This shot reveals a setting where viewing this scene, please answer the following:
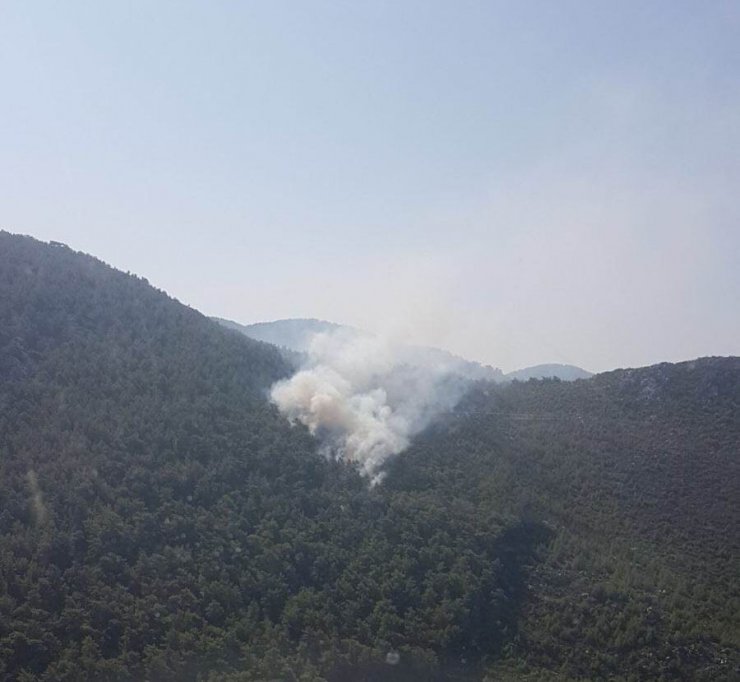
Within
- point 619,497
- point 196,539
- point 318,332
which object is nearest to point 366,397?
point 619,497

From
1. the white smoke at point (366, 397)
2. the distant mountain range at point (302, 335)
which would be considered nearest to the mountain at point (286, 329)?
the distant mountain range at point (302, 335)

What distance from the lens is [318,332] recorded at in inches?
4537

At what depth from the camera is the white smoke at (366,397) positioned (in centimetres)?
4728

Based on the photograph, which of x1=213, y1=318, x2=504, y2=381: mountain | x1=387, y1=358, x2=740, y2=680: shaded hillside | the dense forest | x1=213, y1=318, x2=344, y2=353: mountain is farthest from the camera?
x1=213, y1=318, x2=344, y2=353: mountain

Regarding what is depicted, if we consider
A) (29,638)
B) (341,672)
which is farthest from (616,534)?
(29,638)

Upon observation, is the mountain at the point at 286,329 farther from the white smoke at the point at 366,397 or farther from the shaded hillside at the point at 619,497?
the shaded hillside at the point at 619,497

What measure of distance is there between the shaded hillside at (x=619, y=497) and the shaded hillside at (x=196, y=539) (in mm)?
2477

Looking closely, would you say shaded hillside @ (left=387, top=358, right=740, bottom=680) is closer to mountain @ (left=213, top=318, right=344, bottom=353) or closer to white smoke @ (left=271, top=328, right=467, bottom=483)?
white smoke @ (left=271, top=328, right=467, bottom=483)

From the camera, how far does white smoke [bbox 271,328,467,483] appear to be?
1861 inches

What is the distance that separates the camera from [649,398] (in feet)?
189

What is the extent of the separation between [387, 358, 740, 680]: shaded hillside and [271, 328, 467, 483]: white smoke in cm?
199

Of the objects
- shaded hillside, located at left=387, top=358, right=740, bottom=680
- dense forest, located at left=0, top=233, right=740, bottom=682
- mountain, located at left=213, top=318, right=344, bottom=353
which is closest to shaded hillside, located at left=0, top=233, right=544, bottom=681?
dense forest, located at left=0, top=233, right=740, bottom=682

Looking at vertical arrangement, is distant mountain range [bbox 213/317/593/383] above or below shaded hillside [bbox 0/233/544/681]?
above

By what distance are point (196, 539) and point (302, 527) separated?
5286mm
